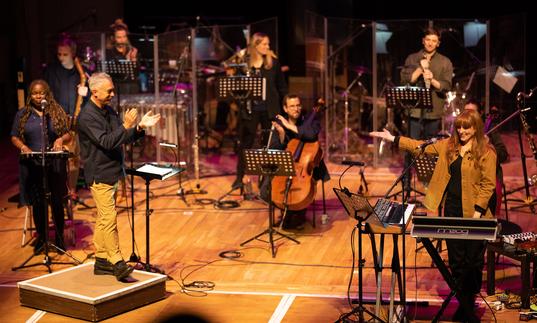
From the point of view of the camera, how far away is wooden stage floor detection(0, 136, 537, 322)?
311 inches

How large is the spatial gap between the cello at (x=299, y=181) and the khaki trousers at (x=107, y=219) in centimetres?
228

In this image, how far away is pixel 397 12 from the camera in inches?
602

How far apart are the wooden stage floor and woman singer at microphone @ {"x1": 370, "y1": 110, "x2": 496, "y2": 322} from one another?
573mm

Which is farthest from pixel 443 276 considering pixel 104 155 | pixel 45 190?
pixel 45 190

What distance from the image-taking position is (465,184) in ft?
23.8

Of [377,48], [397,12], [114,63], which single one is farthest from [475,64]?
[114,63]

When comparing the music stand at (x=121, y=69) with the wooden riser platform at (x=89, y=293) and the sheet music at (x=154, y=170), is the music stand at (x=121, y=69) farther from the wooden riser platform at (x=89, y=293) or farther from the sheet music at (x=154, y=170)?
the wooden riser platform at (x=89, y=293)

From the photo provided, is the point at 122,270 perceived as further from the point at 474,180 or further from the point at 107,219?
the point at 474,180

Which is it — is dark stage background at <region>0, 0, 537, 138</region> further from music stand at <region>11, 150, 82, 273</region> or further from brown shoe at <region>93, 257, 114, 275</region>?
brown shoe at <region>93, 257, 114, 275</region>

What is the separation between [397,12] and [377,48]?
109 inches

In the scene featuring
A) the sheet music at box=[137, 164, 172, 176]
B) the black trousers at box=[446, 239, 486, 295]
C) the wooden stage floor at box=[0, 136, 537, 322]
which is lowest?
the wooden stage floor at box=[0, 136, 537, 322]

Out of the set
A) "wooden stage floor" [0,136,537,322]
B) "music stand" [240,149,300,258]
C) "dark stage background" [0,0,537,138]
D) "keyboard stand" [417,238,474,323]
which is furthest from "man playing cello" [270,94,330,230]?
"dark stage background" [0,0,537,138]

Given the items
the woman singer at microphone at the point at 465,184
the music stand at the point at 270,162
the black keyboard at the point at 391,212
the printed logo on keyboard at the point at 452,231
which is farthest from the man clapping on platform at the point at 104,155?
the printed logo on keyboard at the point at 452,231

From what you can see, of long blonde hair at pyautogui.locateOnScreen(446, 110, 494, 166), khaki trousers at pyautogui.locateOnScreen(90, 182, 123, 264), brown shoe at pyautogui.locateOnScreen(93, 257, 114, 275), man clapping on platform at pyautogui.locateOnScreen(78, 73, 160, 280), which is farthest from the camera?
brown shoe at pyautogui.locateOnScreen(93, 257, 114, 275)
